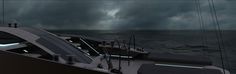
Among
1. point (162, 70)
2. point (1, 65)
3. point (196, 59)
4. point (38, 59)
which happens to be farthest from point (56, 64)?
point (196, 59)

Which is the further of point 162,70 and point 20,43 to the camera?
point 162,70

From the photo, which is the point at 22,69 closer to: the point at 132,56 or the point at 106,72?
the point at 106,72

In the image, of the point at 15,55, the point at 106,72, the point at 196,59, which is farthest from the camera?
the point at 196,59

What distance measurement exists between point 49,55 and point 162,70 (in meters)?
2.37

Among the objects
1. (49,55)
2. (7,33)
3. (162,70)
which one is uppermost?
(7,33)

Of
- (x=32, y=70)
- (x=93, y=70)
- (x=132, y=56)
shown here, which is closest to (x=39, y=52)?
(x=32, y=70)

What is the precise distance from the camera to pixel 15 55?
15.7 feet

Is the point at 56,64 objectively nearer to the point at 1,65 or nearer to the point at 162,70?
the point at 1,65

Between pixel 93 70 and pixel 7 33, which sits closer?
pixel 93 70

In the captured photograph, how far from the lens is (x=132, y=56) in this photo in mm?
9125

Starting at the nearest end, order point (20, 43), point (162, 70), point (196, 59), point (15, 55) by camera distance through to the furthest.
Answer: point (15, 55), point (20, 43), point (162, 70), point (196, 59)

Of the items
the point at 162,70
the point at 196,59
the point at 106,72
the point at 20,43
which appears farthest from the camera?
the point at 196,59

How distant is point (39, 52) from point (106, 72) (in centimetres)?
137

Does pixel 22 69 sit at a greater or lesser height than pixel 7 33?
lesser
